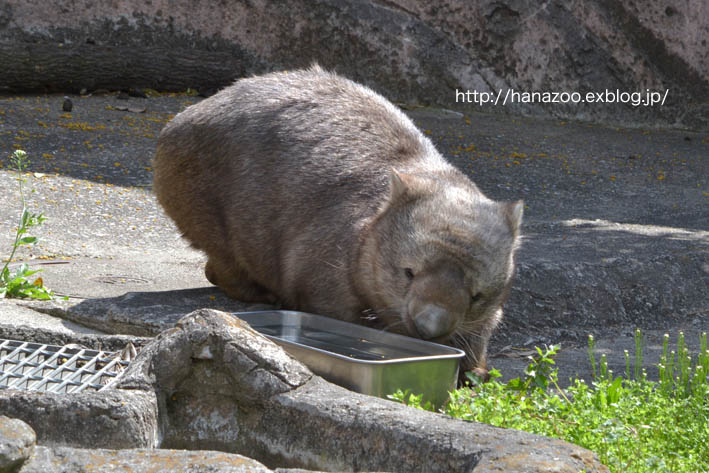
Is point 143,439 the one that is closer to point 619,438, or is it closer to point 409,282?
point 619,438

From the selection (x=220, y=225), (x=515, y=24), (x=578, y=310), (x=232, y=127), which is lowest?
(x=578, y=310)

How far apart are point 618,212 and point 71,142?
4.50m

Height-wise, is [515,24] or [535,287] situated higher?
[515,24]

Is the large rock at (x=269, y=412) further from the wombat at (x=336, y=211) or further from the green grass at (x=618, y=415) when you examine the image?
the wombat at (x=336, y=211)

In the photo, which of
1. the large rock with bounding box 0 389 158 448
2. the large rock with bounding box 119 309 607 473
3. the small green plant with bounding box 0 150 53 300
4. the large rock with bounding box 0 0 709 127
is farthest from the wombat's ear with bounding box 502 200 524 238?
the large rock with bounding box 0 0 709 127

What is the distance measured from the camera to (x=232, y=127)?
15.7 ft

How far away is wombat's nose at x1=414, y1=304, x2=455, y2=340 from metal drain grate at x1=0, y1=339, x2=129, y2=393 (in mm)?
1065

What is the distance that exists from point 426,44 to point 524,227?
14.7 ft

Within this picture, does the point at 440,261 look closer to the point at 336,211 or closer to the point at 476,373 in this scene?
the point at 476,373

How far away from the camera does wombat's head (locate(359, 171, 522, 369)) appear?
3.65 metres

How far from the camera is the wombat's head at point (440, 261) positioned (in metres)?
3.65

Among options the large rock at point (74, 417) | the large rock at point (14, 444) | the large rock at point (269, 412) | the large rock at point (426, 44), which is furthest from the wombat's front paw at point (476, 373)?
the large rock at point (426, 44)

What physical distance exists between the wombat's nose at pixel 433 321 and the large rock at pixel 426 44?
7129mm

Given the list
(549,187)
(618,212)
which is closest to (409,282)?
(618,212)
